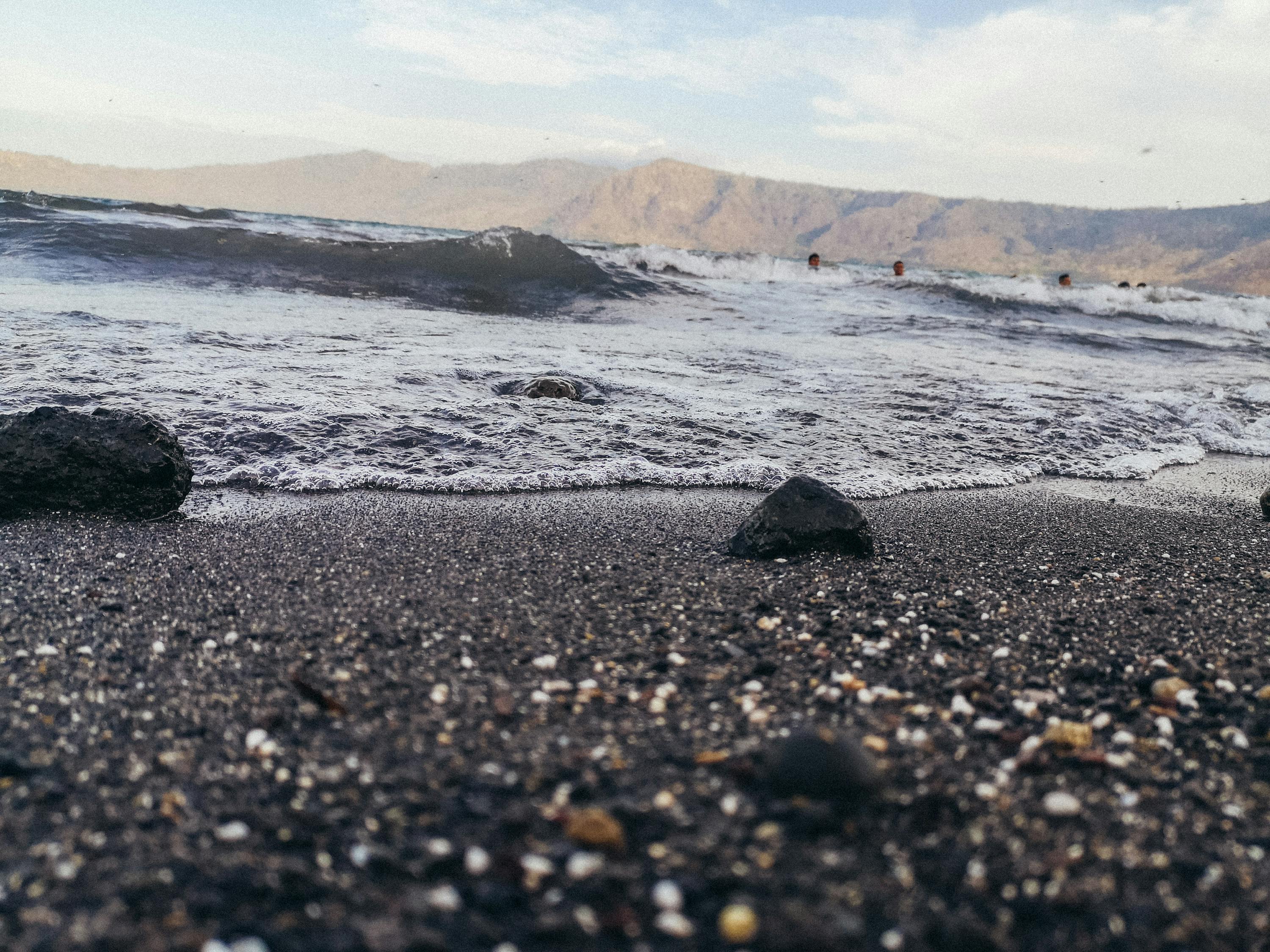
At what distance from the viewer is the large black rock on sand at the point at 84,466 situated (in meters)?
3.71

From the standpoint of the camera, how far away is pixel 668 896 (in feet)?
4.72

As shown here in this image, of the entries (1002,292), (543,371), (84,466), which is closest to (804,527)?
(84,466)

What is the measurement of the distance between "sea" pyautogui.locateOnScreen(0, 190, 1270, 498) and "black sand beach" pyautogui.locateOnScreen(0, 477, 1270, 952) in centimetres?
175

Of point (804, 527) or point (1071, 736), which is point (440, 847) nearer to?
point (1071, 736)

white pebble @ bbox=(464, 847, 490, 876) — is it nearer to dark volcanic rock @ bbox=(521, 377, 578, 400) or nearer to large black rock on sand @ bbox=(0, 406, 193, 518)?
large black rock on sand @ bbox=(0, 406, 193, 518)

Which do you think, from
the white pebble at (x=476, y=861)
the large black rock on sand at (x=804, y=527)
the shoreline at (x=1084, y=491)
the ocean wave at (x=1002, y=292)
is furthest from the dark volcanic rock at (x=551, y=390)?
the ocean wave at (x=1002, y=292)

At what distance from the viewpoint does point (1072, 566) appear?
3.58m

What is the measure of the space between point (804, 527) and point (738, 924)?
2.34m

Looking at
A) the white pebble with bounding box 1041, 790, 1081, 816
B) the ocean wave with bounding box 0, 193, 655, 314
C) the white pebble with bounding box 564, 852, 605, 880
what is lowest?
the white pebble with bounding box 564, 852, 605, 880

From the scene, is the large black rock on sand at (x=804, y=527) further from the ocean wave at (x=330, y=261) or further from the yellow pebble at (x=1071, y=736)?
the ocean wave at (x=330, y=261)

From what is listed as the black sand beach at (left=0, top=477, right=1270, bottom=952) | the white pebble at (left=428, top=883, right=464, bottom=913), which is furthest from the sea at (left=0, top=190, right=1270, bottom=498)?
the white pebble at (left=428, top=883, right=464, bottom=913)

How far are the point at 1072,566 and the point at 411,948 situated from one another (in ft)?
11.4

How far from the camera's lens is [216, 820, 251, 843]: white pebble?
1581mm

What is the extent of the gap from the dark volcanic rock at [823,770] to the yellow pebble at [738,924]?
1.17 ft
